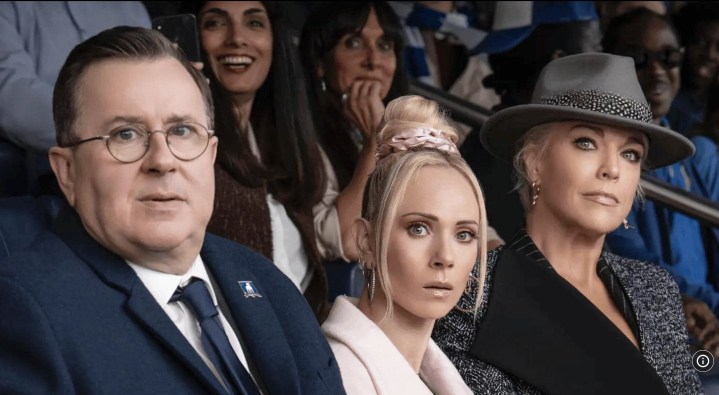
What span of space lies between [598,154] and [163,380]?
116 centimetres

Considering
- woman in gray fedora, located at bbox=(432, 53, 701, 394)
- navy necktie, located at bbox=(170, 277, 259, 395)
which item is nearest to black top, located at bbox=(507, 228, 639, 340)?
woman in gray fedora, located at bbox=(432, 53, 701, 394)

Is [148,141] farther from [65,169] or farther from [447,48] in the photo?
[447,48]

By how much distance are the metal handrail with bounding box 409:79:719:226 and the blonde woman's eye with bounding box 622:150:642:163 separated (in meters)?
1.01

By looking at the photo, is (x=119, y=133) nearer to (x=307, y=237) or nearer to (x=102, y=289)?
(x=102, y=289)

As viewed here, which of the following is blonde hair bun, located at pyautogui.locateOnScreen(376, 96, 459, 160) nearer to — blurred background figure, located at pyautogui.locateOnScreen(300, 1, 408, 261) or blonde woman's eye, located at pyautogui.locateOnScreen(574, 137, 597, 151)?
blonde woman's eye, located at pyautogui.locateOnScreen(574, 137, 597, 151)

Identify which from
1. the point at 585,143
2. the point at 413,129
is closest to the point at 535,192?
the point at 585,143

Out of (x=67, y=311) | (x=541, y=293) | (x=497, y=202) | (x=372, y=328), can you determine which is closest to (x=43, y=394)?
(x=67, y=311)

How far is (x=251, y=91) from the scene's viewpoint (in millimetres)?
3488

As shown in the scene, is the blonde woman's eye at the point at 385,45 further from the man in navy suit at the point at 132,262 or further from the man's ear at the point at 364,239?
the man in navy suit at the point at 132,262

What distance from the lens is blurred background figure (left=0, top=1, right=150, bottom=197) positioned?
309cm

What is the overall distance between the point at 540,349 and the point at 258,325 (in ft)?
2.42

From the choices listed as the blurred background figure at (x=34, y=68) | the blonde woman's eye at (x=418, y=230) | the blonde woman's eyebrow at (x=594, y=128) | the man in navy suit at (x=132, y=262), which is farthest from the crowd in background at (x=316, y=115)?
the man in navy suit at (x=132, y=262)

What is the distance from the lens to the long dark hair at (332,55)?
12.2 ft

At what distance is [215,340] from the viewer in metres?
1.98
